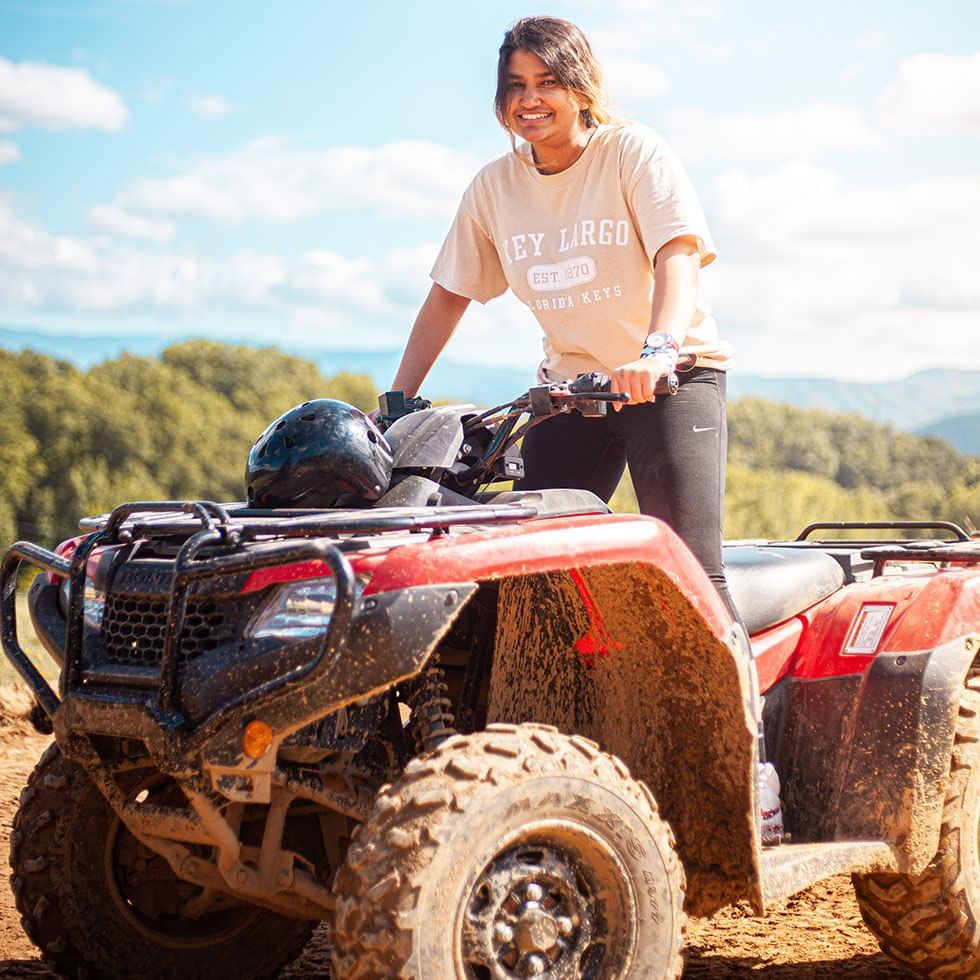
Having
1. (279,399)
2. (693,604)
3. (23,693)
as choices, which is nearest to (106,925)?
(693,604)

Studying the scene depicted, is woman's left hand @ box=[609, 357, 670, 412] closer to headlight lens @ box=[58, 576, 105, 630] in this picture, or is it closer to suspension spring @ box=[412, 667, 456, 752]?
suspension spring @ box=[412, 667, 456, 752]

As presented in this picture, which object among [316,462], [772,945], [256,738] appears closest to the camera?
[256,738]

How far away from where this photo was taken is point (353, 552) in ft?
9.70

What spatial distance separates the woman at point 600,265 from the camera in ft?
13.0

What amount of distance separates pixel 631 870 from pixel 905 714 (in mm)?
1169

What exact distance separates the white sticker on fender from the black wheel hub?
135cm

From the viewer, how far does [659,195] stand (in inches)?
159

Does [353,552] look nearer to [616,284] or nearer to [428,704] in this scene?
[428,704]

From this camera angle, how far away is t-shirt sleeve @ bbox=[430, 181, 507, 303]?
14.8 feet

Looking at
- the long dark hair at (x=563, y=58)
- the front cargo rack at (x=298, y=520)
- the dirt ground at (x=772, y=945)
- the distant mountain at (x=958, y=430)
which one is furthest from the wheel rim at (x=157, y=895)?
the distant mountain at (x=958, y=430)

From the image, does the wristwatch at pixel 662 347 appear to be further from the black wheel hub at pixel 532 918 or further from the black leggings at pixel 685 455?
the black wheel hub at pixel 532 918

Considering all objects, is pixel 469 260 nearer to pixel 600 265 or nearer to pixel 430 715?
pixel 600 265

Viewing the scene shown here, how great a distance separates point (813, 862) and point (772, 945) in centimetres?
112

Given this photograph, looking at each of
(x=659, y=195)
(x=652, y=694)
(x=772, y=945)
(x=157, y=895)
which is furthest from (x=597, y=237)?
(x=772, y=945)
